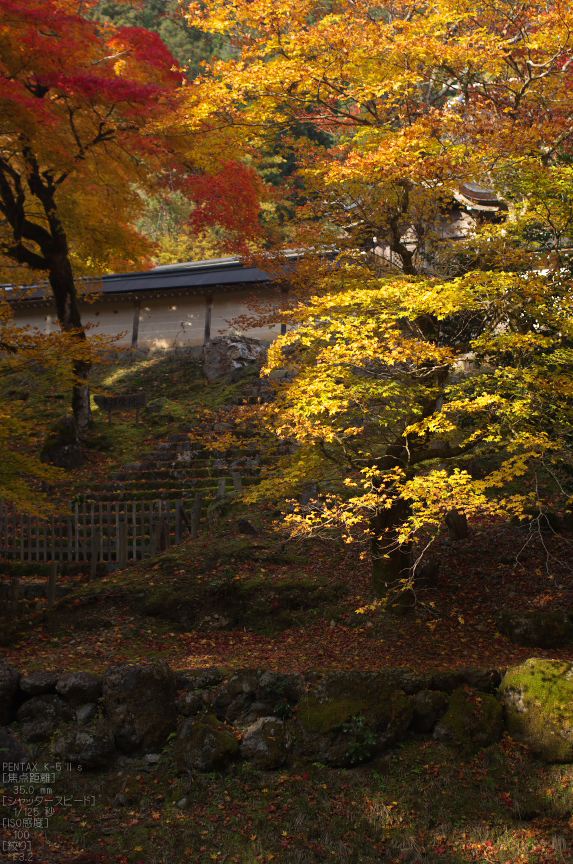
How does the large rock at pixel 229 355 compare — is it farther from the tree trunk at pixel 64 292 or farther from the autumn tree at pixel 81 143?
the tree trunk at pixel 64 292

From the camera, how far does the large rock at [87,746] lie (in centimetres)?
686

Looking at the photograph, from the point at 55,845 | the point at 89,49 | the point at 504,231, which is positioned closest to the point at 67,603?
the point at 55,845

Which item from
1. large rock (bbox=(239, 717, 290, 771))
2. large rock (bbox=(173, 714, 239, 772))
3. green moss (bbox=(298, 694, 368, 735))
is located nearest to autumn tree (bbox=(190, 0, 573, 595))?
green moss (bbox=(298, 694, 368, 735))

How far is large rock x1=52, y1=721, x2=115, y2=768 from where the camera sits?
686 cm

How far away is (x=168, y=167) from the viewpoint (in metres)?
17.5

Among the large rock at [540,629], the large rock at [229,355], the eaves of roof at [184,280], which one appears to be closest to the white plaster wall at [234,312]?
the eaves of roof at [184,280]

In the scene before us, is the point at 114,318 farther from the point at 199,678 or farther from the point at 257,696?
the point at 257,696

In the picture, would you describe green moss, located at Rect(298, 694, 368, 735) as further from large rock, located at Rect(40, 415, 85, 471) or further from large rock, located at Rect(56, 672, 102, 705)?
large rock, located at Rect(40, 415, 85, 471)

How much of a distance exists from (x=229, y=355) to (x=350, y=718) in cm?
1846

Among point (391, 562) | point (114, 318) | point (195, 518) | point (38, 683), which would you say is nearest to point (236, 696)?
point (38, 683)

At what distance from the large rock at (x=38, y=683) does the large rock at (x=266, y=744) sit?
2.49 metres

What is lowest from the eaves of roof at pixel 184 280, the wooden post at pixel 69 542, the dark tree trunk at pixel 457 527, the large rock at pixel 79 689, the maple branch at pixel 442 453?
the large rock at pixel 79 689

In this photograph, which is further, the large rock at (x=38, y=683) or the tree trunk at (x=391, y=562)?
the tree trunk at (x=391, y=562)

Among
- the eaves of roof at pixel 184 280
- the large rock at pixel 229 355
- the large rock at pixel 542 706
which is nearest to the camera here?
the large rock at pixel 542 706
